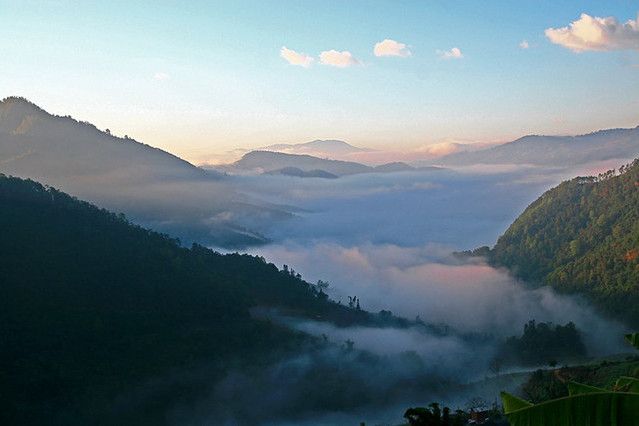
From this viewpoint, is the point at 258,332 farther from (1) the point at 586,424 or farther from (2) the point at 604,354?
(1) the point at 586,424

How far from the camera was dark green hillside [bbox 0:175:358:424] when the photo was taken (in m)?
108

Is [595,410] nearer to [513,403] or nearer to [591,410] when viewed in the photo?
[591,410]

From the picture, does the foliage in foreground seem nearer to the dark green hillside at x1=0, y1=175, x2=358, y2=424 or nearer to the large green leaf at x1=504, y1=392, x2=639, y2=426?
the large green leaf at x1=504, y1=392, x2=639, y2=426

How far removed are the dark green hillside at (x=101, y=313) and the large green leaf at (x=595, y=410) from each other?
10421cm

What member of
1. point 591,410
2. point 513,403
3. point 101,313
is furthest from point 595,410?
point 101,313

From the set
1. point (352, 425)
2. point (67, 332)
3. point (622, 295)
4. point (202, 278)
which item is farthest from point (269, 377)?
point (622, 295)

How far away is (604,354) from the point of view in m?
148

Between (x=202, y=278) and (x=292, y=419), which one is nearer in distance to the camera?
(x=292, y=419)

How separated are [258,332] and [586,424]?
5538 inches

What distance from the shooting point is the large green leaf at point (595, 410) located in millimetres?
9320

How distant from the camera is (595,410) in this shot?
938 centimetres

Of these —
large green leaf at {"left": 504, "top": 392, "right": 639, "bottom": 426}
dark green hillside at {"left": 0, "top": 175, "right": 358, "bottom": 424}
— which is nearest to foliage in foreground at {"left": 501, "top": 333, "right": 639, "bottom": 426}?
large green leaf at {"left": 504, "top": 392, "right": 639, "bottom": 426}

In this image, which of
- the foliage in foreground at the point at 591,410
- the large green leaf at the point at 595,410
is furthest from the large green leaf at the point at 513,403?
the large green leaf at the point at 595,410

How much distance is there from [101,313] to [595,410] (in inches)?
5041
